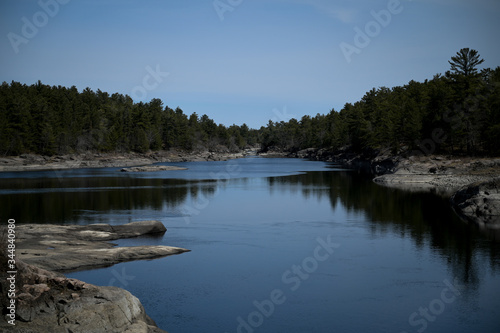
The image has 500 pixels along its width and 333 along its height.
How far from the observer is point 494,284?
92.8 feet

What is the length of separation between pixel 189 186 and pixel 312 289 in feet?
197

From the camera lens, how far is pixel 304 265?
3325 cm

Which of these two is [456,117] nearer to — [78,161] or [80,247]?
[80,247]

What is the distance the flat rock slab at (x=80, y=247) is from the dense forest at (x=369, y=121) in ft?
221

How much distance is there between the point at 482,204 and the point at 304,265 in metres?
28.4

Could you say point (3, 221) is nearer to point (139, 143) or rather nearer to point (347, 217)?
point (347, 217)

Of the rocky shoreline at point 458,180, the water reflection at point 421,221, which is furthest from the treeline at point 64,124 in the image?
the rocky shoreline at point 458,180

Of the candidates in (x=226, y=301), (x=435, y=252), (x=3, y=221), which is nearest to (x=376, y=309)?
(x=226, y=301)

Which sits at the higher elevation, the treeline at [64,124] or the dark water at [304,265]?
the treeline at [64,124]

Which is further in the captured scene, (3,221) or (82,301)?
(3,221)

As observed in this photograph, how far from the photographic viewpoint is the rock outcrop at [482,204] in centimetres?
4868

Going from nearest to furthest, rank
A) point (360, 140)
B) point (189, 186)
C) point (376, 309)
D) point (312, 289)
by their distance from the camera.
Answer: point (376, 309) → point (312, 289) → point (189, 186) → point (360, 140)

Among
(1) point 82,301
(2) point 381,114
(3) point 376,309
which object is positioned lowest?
(3) point 376,309

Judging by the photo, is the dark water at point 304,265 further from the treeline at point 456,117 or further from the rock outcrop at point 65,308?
the treeline at point 456,117
